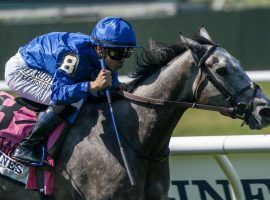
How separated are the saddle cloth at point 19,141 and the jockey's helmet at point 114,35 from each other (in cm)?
51

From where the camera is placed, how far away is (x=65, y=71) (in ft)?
15.6

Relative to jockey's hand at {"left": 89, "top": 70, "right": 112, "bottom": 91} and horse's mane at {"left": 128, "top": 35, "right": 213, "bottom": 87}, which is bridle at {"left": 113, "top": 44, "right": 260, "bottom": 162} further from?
jockey's hand at {"left": 89, "top": 70, "right": 112, "bottom": 91}

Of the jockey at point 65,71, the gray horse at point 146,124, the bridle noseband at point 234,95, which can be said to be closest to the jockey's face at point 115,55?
the jockey at point 65,71

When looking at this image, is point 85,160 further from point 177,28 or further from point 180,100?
point 177,28

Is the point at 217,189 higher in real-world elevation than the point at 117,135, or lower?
lower

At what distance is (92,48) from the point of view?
16.0ft

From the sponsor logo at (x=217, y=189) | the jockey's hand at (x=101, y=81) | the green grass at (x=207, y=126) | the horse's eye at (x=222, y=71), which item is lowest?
the green grass at (x=207, y=126)

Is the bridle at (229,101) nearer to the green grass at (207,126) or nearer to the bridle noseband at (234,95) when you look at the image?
the bridle noseband at (234,95)

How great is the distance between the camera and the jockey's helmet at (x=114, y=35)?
4750 millimetres

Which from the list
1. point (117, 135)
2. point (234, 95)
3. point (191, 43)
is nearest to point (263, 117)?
point (234, 95)

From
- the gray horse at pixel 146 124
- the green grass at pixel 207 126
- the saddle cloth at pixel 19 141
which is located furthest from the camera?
the green grass at pixel 207 126

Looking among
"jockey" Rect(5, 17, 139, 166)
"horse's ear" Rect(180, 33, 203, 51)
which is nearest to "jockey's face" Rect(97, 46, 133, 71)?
"jockey" Rect(5, 17, 139, 166)

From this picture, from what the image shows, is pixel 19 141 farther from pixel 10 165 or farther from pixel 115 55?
pixel 115 55

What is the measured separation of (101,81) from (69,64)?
0.24 m
